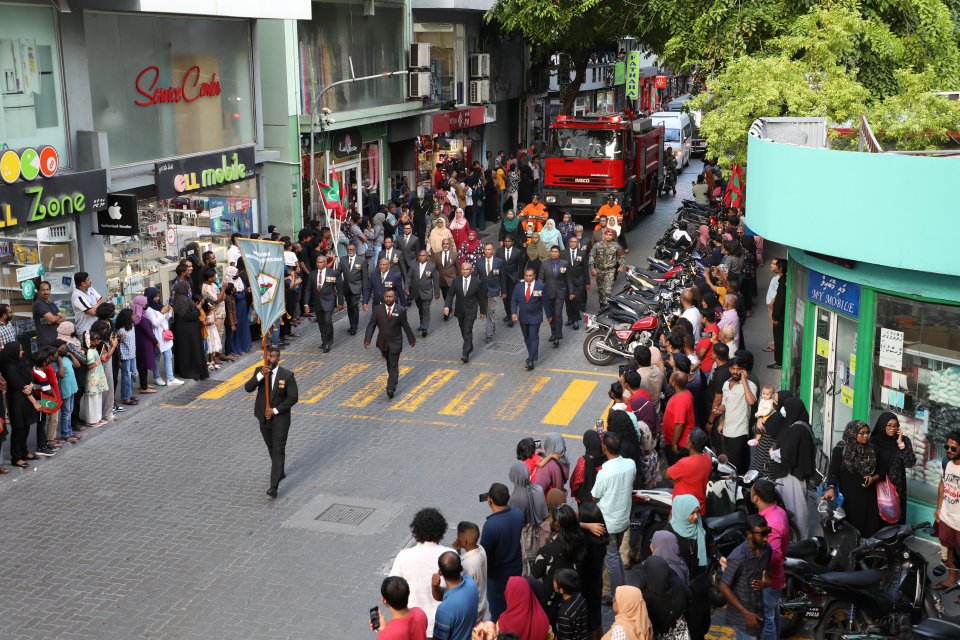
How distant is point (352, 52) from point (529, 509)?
2002 cm

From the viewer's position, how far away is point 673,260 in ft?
80.1

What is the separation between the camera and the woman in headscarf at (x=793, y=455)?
9.98m

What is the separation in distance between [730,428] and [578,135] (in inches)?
731

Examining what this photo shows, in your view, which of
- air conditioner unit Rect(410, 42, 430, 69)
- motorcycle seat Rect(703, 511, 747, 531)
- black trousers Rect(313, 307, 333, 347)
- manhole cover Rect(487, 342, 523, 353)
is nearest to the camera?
motorcycle seat Rect(703, 511, 747, 531)

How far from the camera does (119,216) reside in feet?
58.2

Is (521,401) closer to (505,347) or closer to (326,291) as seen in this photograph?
(505,347)

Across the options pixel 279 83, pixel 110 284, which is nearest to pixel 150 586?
pixel 110 284

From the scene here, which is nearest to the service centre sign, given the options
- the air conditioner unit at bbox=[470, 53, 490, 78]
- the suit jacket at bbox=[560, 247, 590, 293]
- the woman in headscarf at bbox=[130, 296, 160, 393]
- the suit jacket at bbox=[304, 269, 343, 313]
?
the woman in headscarf at bbox=[130, 296, 160, 393]

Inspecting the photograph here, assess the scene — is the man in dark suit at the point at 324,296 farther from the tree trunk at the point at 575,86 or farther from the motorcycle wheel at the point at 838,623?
the tree trunk at the point at 575,86

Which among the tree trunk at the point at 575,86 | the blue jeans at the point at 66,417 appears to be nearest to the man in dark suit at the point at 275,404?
the blue jeans at the point at 66,417

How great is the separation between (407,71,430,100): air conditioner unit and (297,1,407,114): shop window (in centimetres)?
62

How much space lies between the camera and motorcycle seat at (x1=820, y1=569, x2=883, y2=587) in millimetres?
8711

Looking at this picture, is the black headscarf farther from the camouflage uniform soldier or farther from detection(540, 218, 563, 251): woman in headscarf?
detection(540, 218, 563, 251): woman in headscarf

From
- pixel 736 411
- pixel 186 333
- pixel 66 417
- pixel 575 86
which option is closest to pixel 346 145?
pixel 186 333
